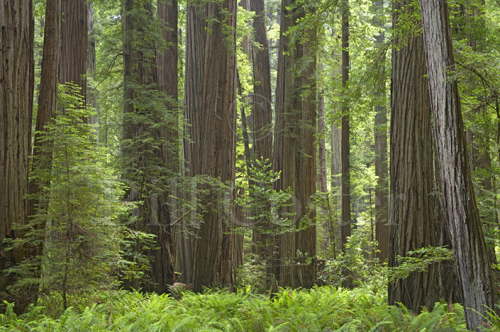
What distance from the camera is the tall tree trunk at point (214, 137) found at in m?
10.0

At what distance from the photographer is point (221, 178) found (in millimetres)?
10344

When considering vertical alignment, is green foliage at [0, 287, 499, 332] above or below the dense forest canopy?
below

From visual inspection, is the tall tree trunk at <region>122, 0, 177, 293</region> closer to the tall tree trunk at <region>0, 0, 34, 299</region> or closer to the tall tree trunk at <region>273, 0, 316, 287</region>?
the tall tree trunk at <region>273, 0, 316, 287</region>

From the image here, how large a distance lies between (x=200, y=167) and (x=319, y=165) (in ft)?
33.1

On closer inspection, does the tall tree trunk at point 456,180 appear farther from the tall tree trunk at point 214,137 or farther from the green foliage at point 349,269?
the green foliage at point 349,269

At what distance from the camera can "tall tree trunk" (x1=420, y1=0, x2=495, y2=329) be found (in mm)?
4641

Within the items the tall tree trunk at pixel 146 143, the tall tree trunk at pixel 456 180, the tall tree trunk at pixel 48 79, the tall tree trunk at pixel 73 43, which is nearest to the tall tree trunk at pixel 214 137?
the tall tree trunk at pixel 146 143

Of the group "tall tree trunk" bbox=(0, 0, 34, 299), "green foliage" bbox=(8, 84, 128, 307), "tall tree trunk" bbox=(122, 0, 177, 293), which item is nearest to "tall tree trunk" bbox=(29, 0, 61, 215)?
"tall tree trunk" bbox=(0, 0, 34, 299)

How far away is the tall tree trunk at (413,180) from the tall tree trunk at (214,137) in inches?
159

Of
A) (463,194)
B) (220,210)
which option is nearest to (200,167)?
(220,210)

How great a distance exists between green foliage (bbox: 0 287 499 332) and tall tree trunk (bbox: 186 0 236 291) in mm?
2256

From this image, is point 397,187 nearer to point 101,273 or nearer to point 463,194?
point 463,194

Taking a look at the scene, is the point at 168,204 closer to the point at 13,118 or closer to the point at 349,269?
the point at 13,118

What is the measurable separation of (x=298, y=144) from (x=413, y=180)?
5.95 m
